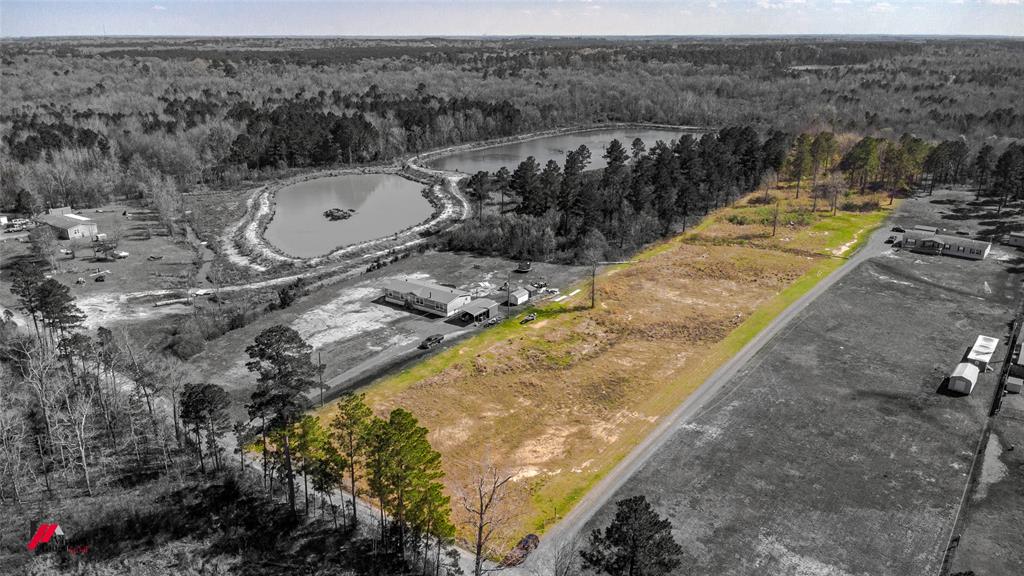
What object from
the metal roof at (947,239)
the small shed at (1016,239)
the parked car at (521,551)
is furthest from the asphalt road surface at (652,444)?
the small shed at (1016,239)

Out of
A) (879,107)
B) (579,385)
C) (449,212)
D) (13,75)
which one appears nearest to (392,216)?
(449,212)

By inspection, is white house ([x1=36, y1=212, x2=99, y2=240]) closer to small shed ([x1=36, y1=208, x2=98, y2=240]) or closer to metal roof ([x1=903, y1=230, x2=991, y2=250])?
small shed ([x1=36, y1=208, x2=98, y2=240])

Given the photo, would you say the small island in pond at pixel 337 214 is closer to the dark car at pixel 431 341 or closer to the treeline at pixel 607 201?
the treeline at pixel 607 201

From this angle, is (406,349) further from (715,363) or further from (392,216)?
(392,216)

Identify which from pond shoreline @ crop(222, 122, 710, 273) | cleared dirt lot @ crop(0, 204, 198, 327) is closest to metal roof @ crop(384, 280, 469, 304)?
pond shoreline @ crop(222, 122, 710, 273)

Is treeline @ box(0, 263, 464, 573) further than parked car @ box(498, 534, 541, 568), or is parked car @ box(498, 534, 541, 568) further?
parked car @ box(498, 534, 541, 568)

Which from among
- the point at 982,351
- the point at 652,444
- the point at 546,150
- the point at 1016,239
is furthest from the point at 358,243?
the point at 1016,239
